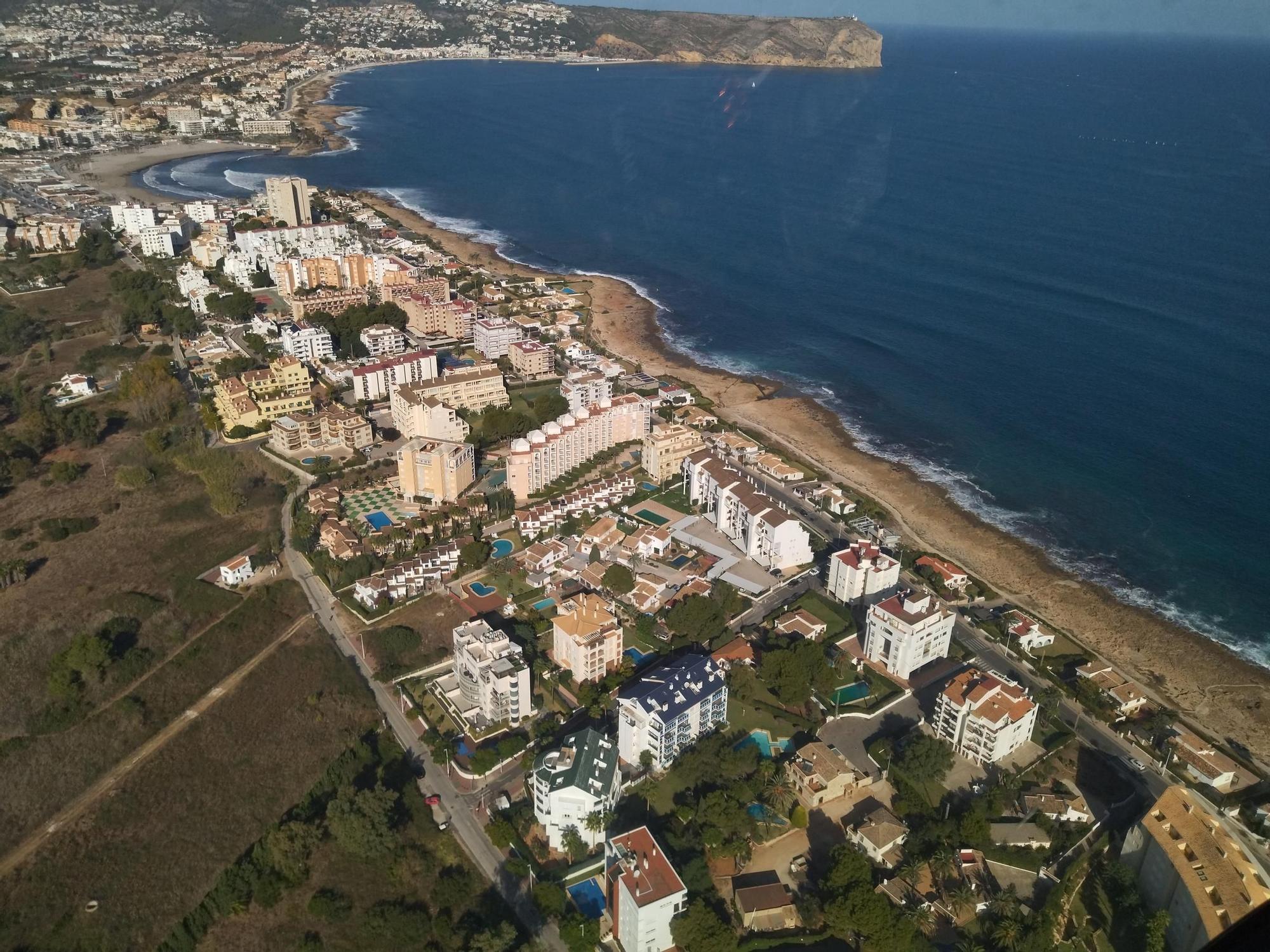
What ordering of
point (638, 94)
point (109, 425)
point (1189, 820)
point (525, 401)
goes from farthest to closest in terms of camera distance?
point (638, 94) < point (525, 401) < point (109, 425) < point (1189, 820)

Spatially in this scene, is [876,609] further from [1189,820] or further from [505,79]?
[505,79]

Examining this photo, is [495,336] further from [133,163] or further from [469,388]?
[133,163]

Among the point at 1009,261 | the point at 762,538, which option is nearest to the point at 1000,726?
the point at 762,538

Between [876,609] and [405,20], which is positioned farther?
[405,20]

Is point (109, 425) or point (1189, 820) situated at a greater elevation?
point (1189, 820)

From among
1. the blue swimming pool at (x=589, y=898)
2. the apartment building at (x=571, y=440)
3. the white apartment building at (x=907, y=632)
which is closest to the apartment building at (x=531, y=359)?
the apartment building at (x=571, y=440)
